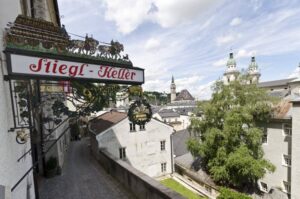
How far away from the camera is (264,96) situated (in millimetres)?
17328

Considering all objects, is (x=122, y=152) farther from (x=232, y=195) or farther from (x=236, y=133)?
(x=232, y=195)

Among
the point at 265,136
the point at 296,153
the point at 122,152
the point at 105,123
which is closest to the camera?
the point at 296,153

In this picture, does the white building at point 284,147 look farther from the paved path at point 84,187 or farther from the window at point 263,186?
the paved path at point 84,187

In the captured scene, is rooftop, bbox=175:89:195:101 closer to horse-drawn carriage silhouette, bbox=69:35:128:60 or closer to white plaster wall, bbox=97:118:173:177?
white plaster wall, bbox=97:118:173:177

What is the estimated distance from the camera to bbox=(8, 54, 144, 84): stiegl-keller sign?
256 cm

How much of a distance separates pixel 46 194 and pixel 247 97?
15.5 m

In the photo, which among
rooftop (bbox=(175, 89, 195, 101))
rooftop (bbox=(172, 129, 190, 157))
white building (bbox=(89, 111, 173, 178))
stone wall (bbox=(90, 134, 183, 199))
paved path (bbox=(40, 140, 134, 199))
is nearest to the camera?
stone wall (bbox=(90, 134, 183, 199))

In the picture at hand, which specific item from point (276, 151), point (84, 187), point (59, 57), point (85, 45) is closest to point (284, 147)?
point (276, 151)

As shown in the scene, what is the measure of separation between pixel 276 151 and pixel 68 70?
18780 mm

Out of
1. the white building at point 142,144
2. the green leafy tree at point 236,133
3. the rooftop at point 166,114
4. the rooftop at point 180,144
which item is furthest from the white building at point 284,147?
the rooftop at point 166,114

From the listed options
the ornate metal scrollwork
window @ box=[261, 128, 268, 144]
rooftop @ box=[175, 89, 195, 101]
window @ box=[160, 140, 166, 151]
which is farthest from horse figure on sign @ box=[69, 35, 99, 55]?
rooftop @ box=[175, 89, 195, 101]

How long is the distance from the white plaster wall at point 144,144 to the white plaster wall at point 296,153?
1088 cm

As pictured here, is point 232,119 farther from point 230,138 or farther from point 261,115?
point 261,115

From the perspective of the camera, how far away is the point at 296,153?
47.2 ft
